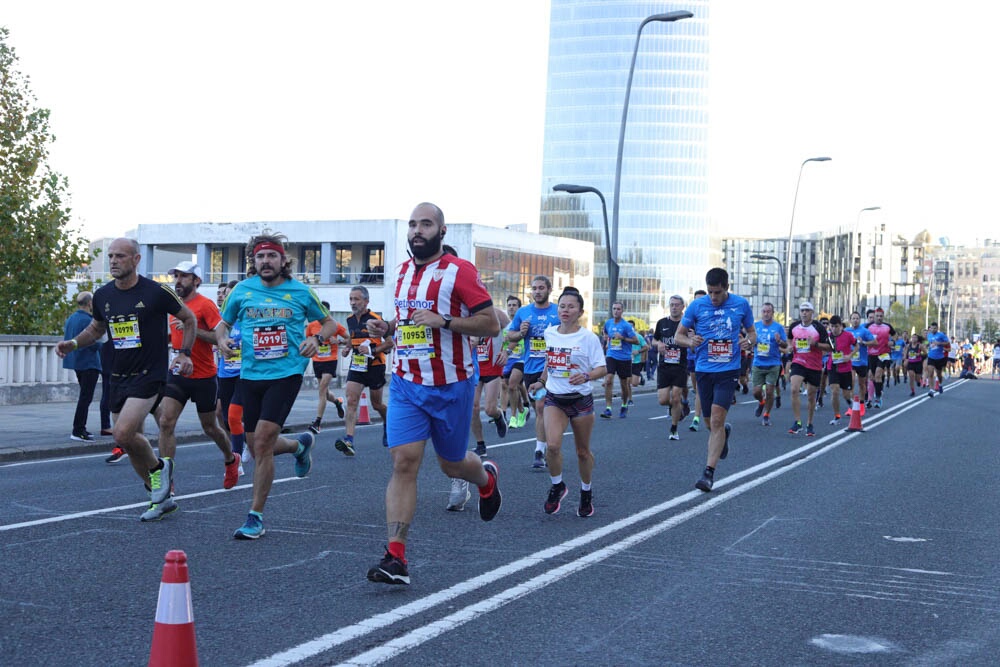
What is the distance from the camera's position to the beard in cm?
627

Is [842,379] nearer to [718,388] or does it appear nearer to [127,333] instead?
[718,388]

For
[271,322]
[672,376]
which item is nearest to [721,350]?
[271,322]

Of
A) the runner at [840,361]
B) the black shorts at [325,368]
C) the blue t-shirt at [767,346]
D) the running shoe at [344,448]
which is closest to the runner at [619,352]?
the blue t-shirt at [767,346]

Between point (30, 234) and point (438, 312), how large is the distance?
986 inches

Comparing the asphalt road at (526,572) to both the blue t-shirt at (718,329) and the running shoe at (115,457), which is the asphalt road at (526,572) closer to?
the running shoe at (115,457)

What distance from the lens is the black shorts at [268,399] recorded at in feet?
24.9

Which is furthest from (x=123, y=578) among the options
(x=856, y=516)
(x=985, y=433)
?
(x=985, y=433)

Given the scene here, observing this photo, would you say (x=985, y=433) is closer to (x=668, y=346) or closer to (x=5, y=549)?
(x=668, y=346)

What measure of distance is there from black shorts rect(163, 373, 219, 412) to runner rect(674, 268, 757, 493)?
4013 mm

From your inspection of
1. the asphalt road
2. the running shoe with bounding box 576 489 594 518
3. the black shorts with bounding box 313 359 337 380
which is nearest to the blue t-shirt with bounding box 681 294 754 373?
the asphalt road

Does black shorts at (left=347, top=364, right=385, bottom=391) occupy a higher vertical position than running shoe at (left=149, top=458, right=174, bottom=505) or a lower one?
higher

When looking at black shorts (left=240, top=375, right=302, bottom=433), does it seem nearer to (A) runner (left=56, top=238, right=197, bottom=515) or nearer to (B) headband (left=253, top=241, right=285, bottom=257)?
(A) runner (left=56, top=238, right=197, bottom=515)

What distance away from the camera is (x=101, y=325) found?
8508 millimetres

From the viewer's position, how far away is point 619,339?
784 inches
